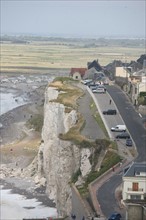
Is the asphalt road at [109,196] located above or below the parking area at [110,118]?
below

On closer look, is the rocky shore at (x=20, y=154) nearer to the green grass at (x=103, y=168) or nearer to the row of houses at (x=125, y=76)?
the green grass at (x=103, y=168)

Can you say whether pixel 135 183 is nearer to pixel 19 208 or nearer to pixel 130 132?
→ pixel 130 132

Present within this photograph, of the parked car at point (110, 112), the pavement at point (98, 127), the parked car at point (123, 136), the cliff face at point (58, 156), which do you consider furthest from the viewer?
the parked car at point (110, 112)

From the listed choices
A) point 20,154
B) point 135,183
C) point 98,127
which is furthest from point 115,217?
point 20,154

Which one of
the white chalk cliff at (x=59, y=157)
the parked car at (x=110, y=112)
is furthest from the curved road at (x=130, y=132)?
the white chalk cliff at (x=59, y=157)

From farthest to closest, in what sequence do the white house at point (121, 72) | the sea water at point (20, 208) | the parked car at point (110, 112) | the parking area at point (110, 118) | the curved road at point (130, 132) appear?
the white house at point (121, 72) < the parked car at point (110, 112) < the sea water at point (20, 208) < the parking area at point (110, 118) < the curved road at point (130, 132)

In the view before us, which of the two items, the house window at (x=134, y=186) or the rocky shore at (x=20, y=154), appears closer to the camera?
the house window at (x=134, y=186)

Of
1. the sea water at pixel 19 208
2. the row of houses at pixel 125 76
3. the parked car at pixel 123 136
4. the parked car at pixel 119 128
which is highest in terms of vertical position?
the row of houses at pixel 125 76

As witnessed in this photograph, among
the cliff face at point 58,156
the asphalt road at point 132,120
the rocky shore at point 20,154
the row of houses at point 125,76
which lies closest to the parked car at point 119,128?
the asphalt road at point 132,120
